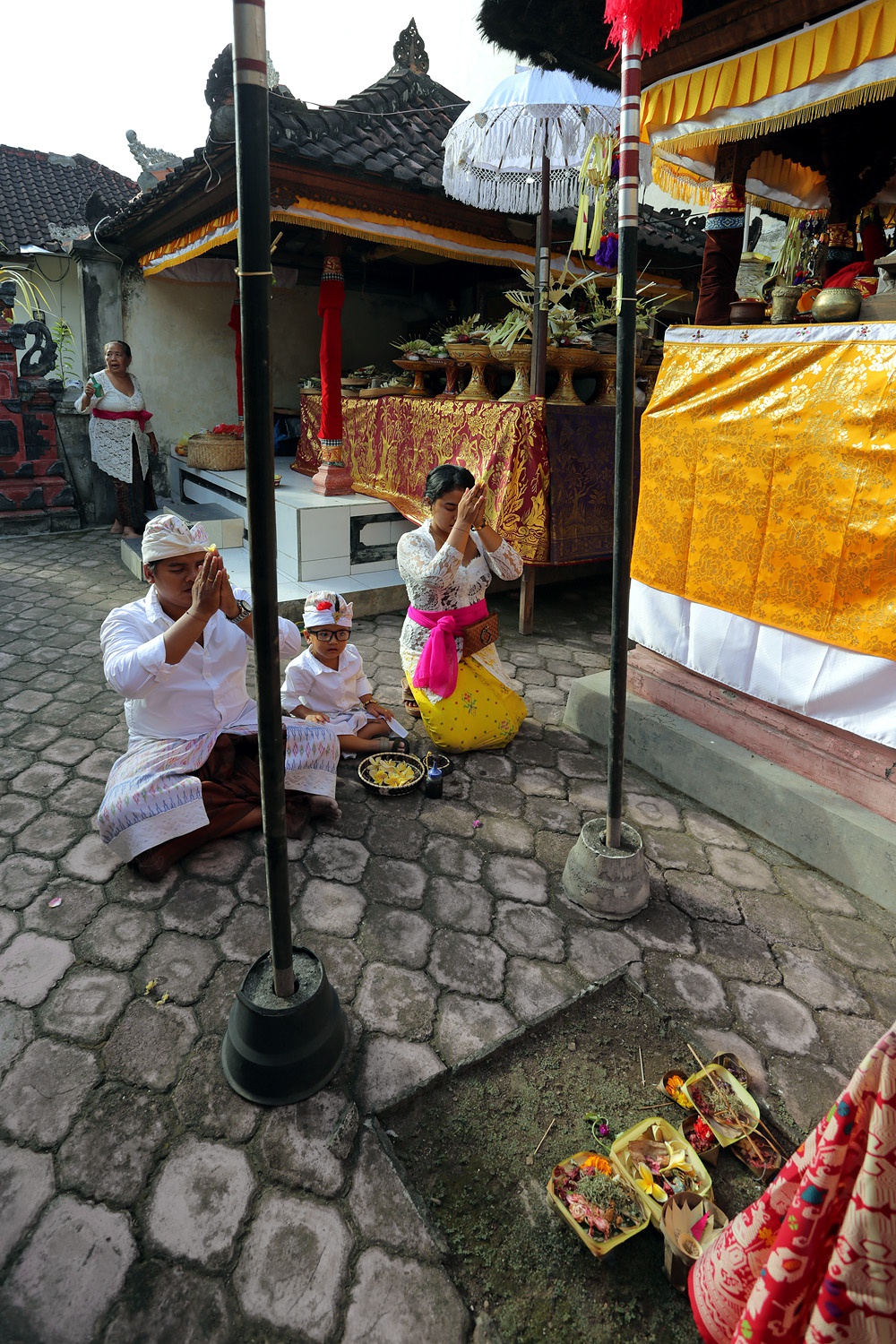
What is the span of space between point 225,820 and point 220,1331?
6.26 feet

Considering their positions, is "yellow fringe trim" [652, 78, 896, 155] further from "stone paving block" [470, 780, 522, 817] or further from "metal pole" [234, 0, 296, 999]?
"stone paving block" [470, 780, 522, 817]

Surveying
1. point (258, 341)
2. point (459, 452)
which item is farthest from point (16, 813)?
point (459, 452)

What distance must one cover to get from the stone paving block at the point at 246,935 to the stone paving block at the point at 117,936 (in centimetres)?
28

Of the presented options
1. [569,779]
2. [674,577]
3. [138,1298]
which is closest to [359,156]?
→ [674,577]

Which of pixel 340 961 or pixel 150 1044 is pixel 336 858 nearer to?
pixel 340 961

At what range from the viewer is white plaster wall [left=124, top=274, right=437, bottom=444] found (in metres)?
10.1

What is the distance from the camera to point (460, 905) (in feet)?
9.83

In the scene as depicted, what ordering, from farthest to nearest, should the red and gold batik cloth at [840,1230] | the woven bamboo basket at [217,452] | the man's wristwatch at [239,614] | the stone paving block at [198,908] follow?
the woven bamboo basket at [217,452], the man's wristwatch at [239,614], the stone paving block at [198,908], the red and gold batik cloth at [840,1230]

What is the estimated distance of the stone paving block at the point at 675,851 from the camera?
10.8 ft

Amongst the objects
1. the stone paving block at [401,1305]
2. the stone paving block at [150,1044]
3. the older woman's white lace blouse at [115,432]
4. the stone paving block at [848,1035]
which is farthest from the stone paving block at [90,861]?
the older woman's white lace blouse at [115,432]

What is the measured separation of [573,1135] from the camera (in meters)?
2.08

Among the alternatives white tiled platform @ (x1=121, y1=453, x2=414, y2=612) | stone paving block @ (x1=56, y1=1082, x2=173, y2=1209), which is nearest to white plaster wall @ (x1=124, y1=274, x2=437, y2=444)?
white tiled platform @ (x1=121, y1=453, x2=414, y2=612)

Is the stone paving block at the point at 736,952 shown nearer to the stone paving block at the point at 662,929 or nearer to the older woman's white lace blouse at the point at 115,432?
the stone paving block at the point at 662,929

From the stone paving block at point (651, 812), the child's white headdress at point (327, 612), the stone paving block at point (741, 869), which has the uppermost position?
the child's white headdress at point (327, 612)
